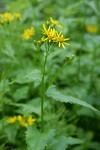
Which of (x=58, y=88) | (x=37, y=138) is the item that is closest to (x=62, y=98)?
(x=37, y=138)

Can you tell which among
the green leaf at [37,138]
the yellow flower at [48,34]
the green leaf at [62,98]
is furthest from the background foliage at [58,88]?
the yellow flower at [48,34]

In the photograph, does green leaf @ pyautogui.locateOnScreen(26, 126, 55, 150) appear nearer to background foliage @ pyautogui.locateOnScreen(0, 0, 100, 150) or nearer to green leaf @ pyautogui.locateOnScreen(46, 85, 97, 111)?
background foliage @ pyautogui.locateOnScreen(0, 0, 100, 150)

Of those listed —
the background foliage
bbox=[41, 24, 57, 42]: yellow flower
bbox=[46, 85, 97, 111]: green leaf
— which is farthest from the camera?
the background foliage

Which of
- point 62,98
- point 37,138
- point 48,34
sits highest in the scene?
point 48,34

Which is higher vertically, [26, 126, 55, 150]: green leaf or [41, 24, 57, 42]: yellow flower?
[41, 24, 57, 42]: yellow flower

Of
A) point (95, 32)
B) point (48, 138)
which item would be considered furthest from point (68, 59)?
point (95, 32)

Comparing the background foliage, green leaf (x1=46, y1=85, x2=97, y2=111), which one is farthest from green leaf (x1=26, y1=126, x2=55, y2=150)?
green leaf (x1=46, y1=85, x2=97, y2=111)

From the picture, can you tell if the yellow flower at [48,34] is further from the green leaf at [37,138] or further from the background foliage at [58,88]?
the green leaf at [37,138]

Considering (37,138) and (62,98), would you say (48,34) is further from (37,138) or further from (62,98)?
(37,138)
